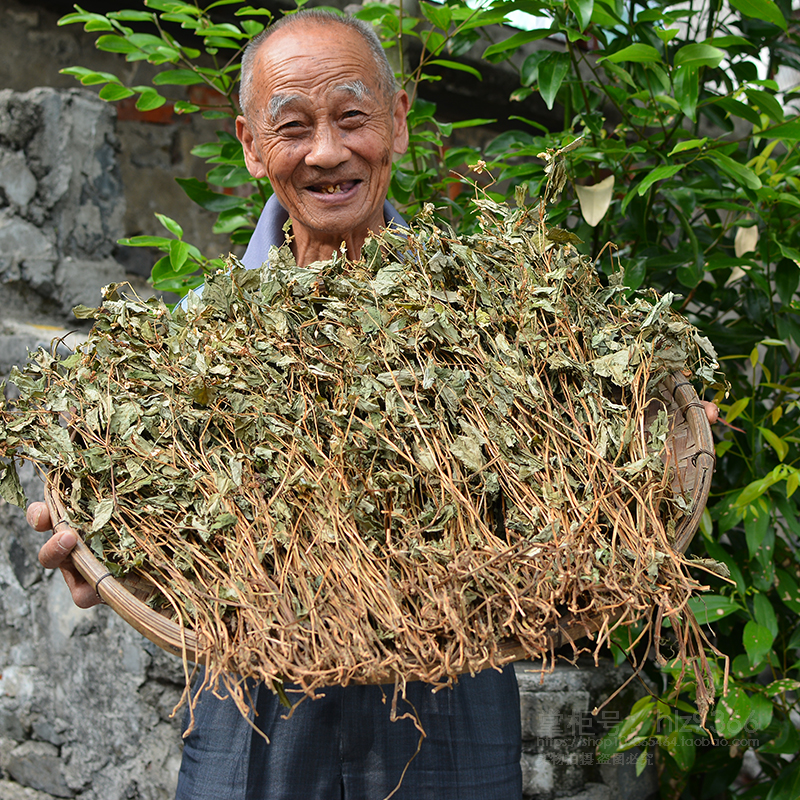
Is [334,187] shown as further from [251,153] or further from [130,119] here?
[130,119]

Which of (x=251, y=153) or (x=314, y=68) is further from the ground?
(x=314, y=68)

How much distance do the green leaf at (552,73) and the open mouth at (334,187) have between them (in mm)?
387

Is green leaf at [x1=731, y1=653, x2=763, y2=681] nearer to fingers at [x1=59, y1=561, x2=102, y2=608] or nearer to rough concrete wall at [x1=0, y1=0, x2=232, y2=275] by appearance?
fingers at [x1=59, y1=561, x2=102, y2=608]

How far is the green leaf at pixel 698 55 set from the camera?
1.15 metres

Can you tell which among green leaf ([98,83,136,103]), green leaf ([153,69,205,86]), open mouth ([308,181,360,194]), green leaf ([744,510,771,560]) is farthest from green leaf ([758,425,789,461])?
green leaf ([98,83,136,103])

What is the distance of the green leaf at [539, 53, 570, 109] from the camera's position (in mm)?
1277

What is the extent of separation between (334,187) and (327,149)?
67mm

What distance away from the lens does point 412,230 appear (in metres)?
0.99

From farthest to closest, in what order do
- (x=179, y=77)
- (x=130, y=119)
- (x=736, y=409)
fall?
(x=130, y=119) → (x=179, y=77) → (x=736, y=409)

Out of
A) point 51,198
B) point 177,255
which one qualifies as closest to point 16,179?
point 51,198

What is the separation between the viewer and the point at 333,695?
3.41ft

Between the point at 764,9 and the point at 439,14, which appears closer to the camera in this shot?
the point at 764,9

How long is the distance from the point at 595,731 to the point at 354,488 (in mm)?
1058

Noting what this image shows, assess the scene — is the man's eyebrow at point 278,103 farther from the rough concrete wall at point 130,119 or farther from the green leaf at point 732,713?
the rough concrete wall at point 130,119
